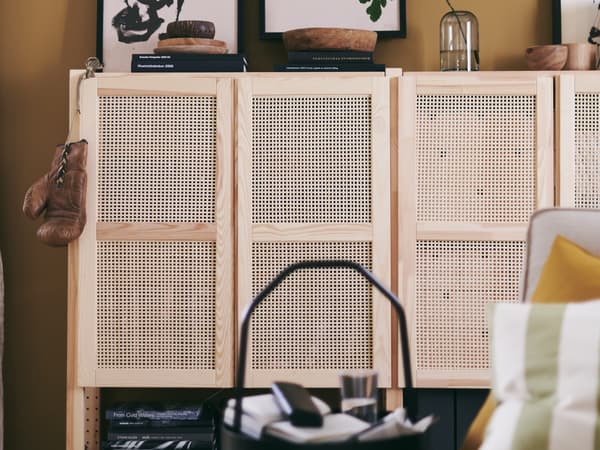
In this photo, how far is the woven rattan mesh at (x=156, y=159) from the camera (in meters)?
2.44

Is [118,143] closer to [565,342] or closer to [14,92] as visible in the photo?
[14,92]

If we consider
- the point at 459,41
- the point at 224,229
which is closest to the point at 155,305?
the point at 224,229

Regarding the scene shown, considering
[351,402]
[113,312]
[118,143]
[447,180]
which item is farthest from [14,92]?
[351,402]

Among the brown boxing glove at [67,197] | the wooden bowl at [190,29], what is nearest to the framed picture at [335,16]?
the wooden bowl at [190,29]

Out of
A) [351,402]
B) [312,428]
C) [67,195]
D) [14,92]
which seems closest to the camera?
[312,428]

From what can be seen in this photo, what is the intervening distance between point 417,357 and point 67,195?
1.15 metres

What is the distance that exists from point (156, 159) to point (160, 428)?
0.82 metres

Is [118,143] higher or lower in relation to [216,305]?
higher

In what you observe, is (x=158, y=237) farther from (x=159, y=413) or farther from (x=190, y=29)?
(x=190, y=29)

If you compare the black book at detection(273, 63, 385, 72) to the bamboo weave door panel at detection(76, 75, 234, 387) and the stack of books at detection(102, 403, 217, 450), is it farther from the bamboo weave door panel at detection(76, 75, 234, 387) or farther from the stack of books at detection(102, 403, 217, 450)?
the stack of books at detection(102, 403, 217, 450)

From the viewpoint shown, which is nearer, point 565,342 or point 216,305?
point 565,342

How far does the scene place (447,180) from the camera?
2.43m

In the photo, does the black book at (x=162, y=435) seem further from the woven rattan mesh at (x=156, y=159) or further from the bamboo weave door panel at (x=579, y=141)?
the bamboo weave door panel at (x=579, y=141)

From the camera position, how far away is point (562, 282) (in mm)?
1387
